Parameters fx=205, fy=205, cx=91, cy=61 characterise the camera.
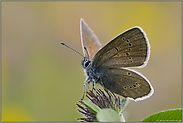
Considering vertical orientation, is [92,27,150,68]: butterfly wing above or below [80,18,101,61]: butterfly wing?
below

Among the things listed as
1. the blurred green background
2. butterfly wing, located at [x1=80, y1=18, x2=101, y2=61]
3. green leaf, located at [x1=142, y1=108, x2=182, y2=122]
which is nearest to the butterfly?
butterfly wing, located at [x1=80, y1=18, x2=101, y2=61]

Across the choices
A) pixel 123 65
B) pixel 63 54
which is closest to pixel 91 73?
pixel 123 65

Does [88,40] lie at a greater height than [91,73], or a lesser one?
greater

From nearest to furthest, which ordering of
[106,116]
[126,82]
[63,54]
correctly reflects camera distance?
[106,116], [126,82], [63,54]

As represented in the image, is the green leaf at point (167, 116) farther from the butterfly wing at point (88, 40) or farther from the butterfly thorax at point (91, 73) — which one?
the butterfly wing at point (88, 40)

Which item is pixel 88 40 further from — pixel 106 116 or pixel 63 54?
pixel 63 54

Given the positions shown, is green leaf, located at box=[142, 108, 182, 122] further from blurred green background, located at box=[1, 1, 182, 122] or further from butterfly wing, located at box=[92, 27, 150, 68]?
blurred green background, located at box=[1, 1, 182, 122]

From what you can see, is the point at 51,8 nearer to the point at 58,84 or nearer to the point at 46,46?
the point at 46,46

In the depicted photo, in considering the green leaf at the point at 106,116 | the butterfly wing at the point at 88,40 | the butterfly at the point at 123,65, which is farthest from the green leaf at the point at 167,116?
the butterfly wing at the point at 88,40
